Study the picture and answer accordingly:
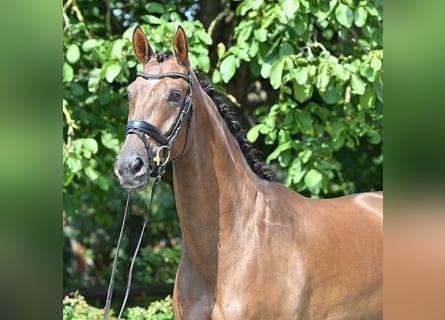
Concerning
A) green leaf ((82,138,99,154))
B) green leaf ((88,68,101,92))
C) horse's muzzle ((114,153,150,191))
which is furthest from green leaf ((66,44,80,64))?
horse's muzzle ((114,153,150,191))

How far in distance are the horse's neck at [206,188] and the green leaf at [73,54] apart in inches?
72.4

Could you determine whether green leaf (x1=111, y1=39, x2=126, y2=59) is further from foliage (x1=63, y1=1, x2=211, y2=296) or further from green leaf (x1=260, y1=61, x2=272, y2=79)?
green leaf (x1=260, y1=61, x2=272, y2=79)

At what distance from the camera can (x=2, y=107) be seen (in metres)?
0.82

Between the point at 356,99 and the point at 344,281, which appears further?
the point at 356,99

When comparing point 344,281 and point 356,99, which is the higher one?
point 356,99

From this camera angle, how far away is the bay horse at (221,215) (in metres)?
2.58

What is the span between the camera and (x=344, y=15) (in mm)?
4254

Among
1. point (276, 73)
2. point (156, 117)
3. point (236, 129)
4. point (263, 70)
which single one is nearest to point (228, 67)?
point (263, 70)

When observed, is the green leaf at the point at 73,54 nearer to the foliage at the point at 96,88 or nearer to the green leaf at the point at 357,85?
the foliage at the point at 96,88

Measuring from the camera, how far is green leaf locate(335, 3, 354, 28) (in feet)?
13.9

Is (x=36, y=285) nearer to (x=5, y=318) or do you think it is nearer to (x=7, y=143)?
(x=5, y=318)

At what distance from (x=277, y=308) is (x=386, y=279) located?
6.95ft

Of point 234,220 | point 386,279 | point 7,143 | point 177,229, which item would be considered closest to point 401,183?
point 386,279

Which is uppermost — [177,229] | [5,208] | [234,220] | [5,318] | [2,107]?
[2,107]
